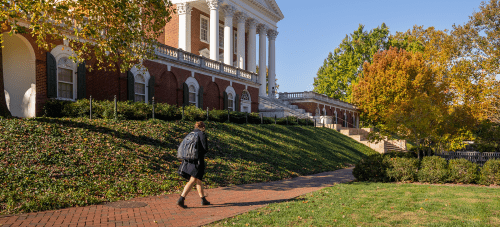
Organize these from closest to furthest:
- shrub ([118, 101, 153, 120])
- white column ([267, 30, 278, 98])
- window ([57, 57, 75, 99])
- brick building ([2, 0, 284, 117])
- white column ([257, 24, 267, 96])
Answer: shrub ([118, 101, 153, 120]), brick building ([2, 0, 284, 117]), window ([57, 57, 75, 99]), white column ([257, 24, 267, 96]), white column ([267, 30, 278, 98])

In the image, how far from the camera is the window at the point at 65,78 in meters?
16.4

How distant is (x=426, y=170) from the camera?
41.2 ft

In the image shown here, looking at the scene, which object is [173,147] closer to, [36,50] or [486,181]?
[36,50]

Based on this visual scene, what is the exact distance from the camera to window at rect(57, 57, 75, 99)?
16.4 metres

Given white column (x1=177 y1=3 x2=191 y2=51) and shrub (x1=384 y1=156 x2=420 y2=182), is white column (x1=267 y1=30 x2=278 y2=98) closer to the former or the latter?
white column (x1=177 y1=3 x2=191 y2=51)

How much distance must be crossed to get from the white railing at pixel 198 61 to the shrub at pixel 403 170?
49.2ft

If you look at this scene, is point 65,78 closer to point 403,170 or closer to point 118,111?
point 118,111

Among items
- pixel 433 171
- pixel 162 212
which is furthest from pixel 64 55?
pixel 433 171

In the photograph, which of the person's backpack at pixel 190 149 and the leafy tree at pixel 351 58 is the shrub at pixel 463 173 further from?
the leafy tree at pixel 351 58

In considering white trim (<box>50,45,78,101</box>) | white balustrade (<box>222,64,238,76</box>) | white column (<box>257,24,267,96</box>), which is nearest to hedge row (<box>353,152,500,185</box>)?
white trim (<box>50,45,78,101</box>)

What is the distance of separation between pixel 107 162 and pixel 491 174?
500 inches

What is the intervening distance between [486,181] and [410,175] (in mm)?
2414

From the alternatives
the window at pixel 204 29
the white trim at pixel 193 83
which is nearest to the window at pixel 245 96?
the white trim at pixel 193 83

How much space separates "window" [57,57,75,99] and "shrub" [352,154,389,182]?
13.7 meters
